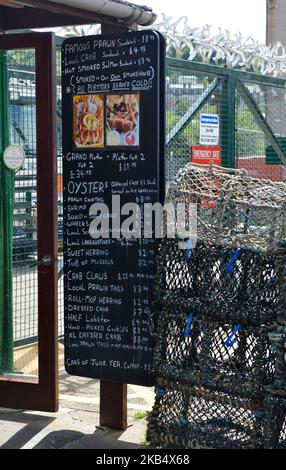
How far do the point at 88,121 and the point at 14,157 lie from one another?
3.40 ft

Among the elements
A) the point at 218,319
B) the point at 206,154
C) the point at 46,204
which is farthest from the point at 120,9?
the point at 206,154

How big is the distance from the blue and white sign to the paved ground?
3.04 metres

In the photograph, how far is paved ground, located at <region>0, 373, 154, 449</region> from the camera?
15.7ft

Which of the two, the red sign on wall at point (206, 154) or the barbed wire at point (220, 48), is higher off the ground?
the barbed wire at point (220, 48)

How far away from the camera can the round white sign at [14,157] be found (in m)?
5.67

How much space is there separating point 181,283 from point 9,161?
6.03 ft

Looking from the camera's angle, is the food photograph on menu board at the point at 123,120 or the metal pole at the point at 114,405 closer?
the food photograph on menu board at the point at 123,120

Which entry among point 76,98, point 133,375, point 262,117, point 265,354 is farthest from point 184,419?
point 262,117

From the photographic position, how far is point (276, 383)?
4.06 meters

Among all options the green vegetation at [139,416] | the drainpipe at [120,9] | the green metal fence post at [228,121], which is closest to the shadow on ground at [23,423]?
the green vegetation at [139,416]

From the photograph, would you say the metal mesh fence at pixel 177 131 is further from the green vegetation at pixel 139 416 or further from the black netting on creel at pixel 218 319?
the black netting on creel at pixel 218 319

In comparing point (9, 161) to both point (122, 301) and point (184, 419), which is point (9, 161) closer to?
point (122, 301)

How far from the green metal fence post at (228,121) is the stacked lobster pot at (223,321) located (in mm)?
3574

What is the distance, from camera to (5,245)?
579 centimetres
